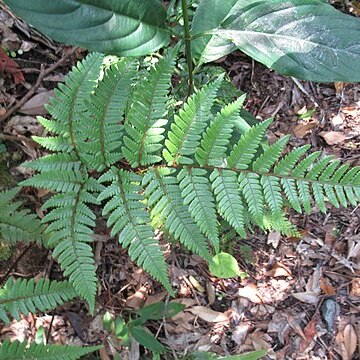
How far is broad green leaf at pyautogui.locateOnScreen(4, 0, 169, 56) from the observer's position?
162 cm

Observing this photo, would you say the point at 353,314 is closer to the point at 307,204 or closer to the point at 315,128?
the point at 315,128

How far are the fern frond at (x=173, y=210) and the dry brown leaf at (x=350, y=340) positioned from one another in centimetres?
150

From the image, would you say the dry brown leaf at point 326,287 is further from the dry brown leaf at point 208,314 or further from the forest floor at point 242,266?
the dry brown leaf at point 208,314

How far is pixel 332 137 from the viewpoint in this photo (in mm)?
3021

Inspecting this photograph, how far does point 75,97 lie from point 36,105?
38.5 inches

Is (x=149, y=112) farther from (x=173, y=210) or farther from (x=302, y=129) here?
(x=302, y=129)

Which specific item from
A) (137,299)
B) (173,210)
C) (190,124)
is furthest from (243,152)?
(137,299)

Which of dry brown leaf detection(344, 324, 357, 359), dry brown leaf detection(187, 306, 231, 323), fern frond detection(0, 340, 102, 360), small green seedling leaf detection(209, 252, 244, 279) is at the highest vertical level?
fern frond detection(0, 340, 102, 360)

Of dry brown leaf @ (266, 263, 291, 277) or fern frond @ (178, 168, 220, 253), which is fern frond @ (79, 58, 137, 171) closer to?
fern frond @ (178, 168, 220, 253)

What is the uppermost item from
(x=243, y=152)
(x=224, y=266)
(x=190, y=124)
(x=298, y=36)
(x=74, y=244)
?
(x=298, y=36)

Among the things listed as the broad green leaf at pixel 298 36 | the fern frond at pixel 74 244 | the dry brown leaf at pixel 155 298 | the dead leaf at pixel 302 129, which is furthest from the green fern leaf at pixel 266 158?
the dead leaf at pixel 302 129

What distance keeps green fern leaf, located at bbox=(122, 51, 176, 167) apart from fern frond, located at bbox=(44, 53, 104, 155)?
173 millimetres

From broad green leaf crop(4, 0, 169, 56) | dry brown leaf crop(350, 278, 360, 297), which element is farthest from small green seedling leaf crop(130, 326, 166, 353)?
broad green leaf crop(4, 0, 169, 56)

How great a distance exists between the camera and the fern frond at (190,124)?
158cm
